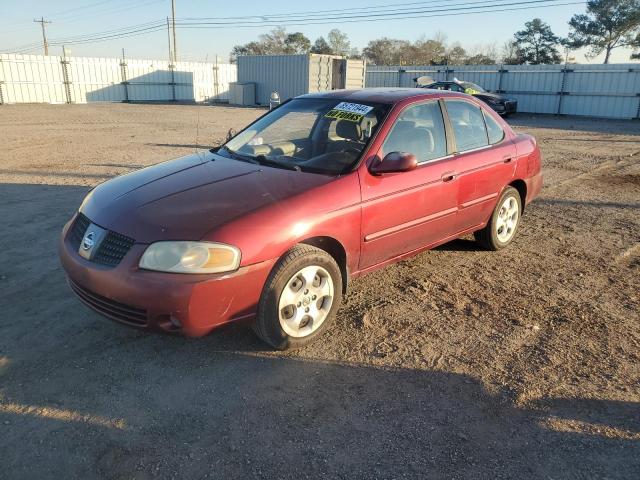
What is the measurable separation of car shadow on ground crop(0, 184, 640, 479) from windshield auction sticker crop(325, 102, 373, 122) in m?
1.92

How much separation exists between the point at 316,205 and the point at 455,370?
1.39 m

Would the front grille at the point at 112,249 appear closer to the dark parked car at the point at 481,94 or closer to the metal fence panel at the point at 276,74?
the dark parked car at the point at 481,94

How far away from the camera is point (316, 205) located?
132 inches

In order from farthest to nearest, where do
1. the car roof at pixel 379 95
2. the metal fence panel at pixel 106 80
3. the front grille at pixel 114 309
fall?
1. the metal fence panel at pixel 106 80
2. the car roof at pixel 379 95
3. the front grille at pixel 114 309

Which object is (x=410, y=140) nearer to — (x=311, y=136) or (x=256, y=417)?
(x=311, y=136)

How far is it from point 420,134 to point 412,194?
611 mm

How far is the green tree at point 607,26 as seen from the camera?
147 feet

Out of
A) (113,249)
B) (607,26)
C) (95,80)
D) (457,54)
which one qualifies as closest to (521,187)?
(113,249)

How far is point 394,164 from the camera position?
3723mm

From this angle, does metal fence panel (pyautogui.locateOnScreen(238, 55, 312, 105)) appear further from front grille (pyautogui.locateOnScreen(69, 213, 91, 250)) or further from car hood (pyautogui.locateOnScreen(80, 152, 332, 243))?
front grille (pyautogui.locateOnScreen(69, 213, 91, 250))

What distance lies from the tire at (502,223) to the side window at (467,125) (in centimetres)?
69

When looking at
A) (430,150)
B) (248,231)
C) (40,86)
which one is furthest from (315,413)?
(40,86)

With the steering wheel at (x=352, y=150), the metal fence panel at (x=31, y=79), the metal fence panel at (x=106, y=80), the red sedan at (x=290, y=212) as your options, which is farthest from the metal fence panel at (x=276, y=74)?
the steering wheel at (x=352, y=150)

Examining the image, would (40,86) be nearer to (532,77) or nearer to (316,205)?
(532,77)
